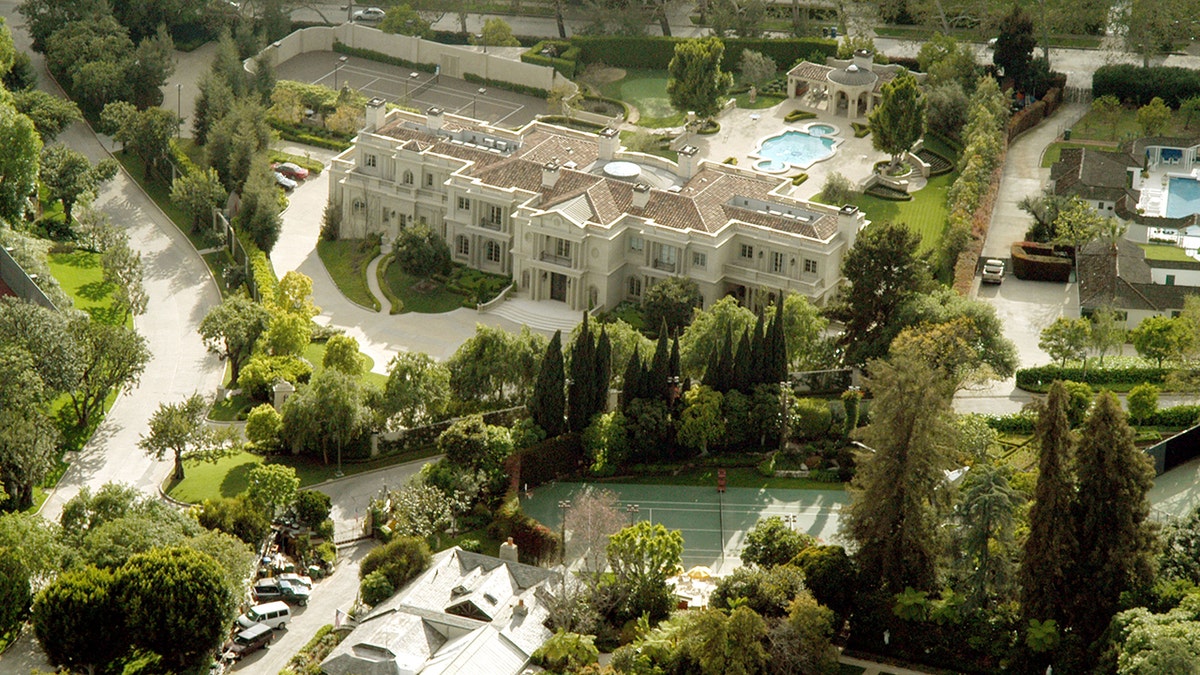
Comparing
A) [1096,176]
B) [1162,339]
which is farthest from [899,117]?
[1162,339]

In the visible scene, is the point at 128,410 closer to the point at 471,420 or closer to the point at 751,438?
the point at 471,420

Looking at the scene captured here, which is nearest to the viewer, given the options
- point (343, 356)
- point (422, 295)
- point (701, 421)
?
point (701, 421)

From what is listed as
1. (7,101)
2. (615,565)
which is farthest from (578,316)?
(7,101)

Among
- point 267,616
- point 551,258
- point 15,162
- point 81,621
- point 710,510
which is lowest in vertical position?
point 267,616

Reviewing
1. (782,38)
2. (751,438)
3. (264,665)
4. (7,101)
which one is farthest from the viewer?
(782,38)

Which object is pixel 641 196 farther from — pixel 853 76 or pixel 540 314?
pixel 853 76

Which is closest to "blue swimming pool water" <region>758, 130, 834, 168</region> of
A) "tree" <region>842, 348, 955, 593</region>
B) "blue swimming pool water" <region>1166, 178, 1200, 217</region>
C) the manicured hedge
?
the manicured hedge

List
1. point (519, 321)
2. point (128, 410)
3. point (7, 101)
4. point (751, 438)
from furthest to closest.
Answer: point (7, 101)
point (519, 321)
point (128, 410)
point (751, 438)
